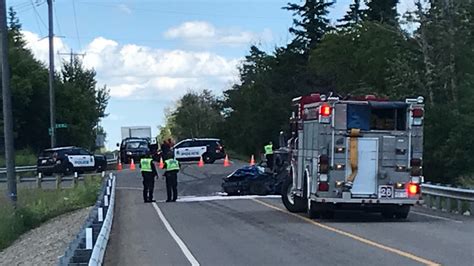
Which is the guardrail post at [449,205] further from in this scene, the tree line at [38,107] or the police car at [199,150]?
the tree line at [38,107]

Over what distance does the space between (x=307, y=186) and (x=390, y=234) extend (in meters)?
4.47

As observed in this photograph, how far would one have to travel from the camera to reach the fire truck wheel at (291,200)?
81.5 feet

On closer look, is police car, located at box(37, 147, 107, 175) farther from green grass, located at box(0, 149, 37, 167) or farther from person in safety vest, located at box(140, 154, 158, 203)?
person in safety vest, located at box(140, 154, 158, 203)

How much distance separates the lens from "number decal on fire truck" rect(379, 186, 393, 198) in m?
22.0

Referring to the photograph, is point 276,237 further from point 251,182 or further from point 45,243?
point 251,182

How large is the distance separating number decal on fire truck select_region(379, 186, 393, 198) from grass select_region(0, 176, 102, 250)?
10.4m

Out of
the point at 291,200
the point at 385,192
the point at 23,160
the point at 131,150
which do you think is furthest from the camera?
the point at 131,150

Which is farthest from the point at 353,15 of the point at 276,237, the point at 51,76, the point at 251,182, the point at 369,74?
the point at 276,237

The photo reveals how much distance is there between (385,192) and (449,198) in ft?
16.3

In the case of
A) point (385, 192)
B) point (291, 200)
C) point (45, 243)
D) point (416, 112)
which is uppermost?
point (416, 112)

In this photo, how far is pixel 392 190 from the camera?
72.1 ft

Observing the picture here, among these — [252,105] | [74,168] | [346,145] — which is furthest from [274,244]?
[252,105]

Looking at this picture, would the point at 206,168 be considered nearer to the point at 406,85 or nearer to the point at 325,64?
the point at 406,85

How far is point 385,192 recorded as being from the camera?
72.1ft
